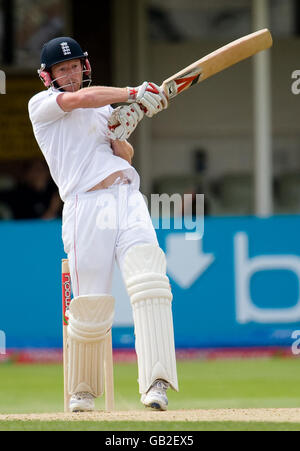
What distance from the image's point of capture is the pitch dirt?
4.79 m

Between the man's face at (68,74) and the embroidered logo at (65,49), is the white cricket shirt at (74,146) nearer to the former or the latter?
the man's face at (68,74)

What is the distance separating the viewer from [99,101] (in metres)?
5.10

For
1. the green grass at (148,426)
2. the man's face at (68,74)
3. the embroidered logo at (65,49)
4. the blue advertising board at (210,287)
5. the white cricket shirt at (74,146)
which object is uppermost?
the blue advertising board at (210,287)

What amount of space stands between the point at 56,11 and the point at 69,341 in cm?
818

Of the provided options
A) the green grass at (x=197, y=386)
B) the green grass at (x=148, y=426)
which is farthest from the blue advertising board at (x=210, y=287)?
the green grass at (x=148, y=426)

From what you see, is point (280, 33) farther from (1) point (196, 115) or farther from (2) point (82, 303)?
(2) point (82, 303)

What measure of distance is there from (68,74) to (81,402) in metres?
1.58

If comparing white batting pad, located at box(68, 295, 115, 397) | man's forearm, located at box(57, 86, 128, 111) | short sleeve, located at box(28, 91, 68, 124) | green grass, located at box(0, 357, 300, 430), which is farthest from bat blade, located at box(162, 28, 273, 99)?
green grass, located at box(0, 357, 300, 430)

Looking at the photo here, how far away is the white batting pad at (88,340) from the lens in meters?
5.16

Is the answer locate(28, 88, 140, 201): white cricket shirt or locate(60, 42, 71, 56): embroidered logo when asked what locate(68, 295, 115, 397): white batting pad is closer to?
locate(28, 88, 140, 201): white cricket shirt

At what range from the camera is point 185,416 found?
16.0ft

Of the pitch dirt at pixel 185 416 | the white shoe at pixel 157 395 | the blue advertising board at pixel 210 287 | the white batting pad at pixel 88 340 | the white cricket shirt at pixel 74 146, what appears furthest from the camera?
the blue advertising board at pixel 210 287

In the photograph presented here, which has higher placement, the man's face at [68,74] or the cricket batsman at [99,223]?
the man's face at [68,74]
